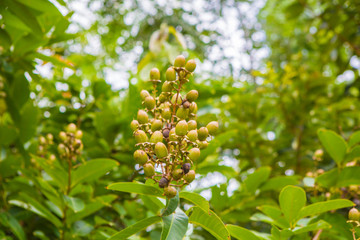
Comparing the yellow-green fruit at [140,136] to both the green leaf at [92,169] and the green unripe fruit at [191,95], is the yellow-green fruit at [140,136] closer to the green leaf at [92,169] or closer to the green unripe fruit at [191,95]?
the green unripe fruit at [191,95]

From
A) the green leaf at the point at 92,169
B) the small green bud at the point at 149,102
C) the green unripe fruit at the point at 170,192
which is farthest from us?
the green leaf at the point at 92,169

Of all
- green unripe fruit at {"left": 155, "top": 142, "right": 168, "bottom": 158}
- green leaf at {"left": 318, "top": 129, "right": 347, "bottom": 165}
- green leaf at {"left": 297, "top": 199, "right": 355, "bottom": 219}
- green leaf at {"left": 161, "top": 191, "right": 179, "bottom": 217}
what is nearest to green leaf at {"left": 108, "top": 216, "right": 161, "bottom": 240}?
green leaf at {"left": 161, "top": 191, "right": 179, "bottom": 217}

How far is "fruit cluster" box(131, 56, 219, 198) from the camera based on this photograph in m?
0.60

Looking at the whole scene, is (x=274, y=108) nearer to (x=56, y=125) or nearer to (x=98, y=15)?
(x=56, y=125)

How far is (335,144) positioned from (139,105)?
1.93 feet

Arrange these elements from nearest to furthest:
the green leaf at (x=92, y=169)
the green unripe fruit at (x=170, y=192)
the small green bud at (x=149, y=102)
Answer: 1. the green unripe fruit at (x=170, y=192)
2. the small green bud at (x=149, y=102)
3. the green leaf at (x=92, y=169)

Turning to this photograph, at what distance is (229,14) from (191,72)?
3.19 meters

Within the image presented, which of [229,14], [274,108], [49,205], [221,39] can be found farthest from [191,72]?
[229,14]

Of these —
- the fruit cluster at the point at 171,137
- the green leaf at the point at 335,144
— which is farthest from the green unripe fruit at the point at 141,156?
the green leaf at the point at 335,144

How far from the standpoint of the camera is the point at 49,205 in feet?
3.42

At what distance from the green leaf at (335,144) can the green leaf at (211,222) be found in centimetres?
52

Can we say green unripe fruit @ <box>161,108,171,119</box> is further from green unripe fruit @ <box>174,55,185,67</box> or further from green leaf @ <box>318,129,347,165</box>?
green leaf @ <box>318,129,347,165</box>

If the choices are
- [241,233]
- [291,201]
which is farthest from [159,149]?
[291,201]

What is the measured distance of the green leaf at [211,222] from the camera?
0.60m
